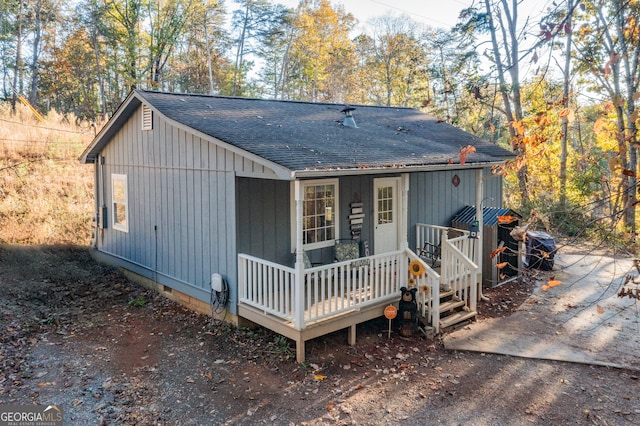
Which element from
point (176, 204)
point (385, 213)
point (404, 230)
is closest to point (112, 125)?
point (176, 204)

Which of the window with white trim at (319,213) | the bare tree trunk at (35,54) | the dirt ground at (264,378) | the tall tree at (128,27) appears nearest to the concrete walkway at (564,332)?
the dirt ground at (264,378)

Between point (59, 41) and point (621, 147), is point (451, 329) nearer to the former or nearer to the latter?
point (621, 147)

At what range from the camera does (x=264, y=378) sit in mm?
5840

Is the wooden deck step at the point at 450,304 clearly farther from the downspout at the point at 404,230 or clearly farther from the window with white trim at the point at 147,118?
the window with white trim at the point at 147,118

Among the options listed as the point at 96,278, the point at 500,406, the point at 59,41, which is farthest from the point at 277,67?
the point at 500,406

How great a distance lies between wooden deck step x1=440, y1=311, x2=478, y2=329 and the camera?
737cm

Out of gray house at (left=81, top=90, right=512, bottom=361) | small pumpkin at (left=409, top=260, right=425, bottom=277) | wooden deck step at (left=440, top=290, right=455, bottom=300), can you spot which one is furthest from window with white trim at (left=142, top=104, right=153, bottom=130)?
wooden deck step at (left=440, top=290, right=455, bottom=300)

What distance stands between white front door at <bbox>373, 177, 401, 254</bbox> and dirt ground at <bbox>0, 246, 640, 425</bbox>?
221cm

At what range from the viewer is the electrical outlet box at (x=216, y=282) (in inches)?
285

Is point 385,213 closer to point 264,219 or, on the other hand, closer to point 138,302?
point 264,219

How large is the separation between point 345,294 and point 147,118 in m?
5.14

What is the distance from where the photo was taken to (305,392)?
5.52 meters

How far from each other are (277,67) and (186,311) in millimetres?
26575

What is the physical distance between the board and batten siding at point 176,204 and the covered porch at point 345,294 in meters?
0.54
